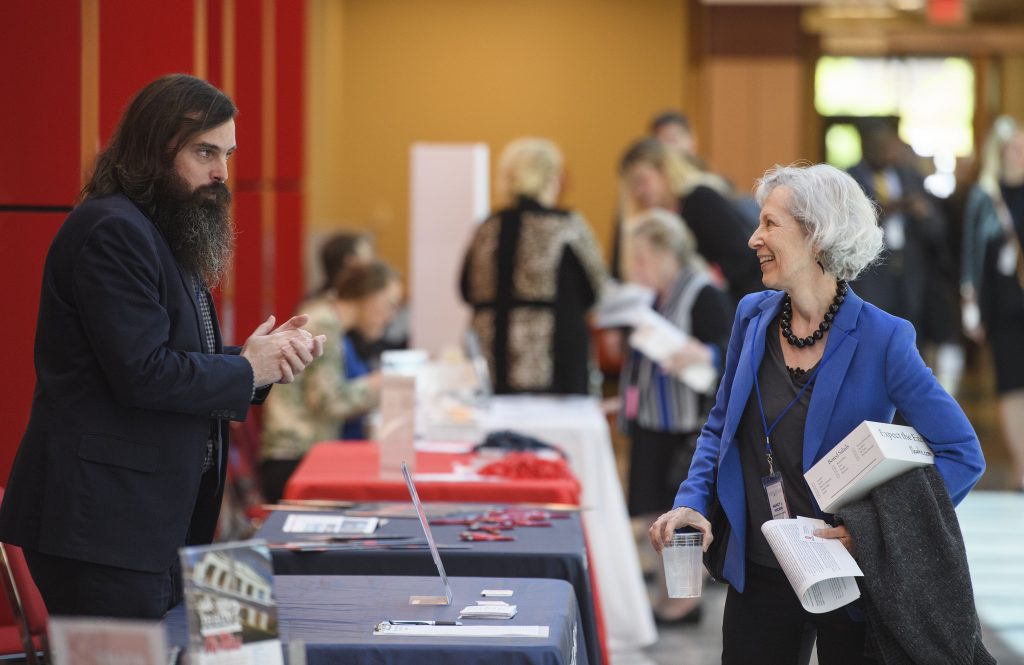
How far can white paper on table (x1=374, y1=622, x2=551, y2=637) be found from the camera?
218 cm

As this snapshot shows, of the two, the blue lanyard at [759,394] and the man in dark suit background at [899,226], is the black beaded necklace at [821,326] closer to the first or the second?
the blue lanyard at [759,394]

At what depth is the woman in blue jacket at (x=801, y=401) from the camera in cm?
240

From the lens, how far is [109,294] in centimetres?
225

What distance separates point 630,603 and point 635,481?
470 millimetres

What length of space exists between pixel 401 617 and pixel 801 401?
831mm

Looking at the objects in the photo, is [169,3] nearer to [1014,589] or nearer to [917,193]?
[1014,589]

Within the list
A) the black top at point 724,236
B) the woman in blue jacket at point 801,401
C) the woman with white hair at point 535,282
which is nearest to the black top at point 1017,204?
the black top at point 724,236

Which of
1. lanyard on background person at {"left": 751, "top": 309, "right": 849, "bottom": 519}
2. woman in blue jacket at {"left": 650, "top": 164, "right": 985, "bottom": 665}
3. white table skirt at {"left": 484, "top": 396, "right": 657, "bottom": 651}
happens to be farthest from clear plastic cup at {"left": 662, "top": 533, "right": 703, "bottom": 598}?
white table skirt at {"left": 484, "top": 396, "right": 657, "bottom": 651}

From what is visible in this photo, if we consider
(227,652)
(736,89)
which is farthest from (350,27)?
(227,652)

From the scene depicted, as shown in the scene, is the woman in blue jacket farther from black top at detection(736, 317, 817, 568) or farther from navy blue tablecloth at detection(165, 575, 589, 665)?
navy blue tablecloth at detection(165, 575, 589, 665)

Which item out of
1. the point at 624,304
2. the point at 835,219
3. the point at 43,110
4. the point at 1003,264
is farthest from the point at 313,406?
the point at 1003,264

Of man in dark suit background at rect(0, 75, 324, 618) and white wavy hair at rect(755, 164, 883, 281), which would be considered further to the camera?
white wavy hair at rect(755, 164, 883, 281)

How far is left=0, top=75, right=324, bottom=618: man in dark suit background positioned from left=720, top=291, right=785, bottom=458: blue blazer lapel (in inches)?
33.7

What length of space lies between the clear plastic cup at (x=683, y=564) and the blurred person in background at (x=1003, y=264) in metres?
4.84
